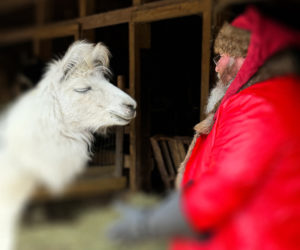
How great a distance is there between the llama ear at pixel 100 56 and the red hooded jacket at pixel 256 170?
0.53m

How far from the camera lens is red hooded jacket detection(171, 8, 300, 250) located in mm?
673

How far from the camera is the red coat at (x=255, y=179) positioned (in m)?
0.67

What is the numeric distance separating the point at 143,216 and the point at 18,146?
0.57 metres

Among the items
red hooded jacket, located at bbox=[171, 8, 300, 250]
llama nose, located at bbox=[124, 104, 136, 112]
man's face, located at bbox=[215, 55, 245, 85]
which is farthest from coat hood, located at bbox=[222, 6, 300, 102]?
llama nose, located at bbox=[124, 104, 136, 112]

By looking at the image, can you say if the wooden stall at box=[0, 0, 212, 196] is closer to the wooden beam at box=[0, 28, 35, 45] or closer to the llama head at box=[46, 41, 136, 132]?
the wooden beam at box=[0, 28, 35, 45]

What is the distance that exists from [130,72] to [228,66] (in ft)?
1.55

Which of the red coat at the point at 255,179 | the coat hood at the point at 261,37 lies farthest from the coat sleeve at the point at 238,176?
the coat hood at the point at 261,37

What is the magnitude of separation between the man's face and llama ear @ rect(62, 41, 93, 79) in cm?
49

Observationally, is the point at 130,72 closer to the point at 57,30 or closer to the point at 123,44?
the point at 123,44

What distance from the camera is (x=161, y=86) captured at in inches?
55.6

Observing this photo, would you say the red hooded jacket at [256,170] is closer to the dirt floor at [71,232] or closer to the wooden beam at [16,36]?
the dirt floor at [71,232]

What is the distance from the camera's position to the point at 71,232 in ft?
3.81

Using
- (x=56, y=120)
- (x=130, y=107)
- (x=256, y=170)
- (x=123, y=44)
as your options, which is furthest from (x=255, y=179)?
(x=123, y=44)

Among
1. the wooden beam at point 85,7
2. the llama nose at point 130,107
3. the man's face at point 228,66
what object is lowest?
the llama nose at point 130,107
